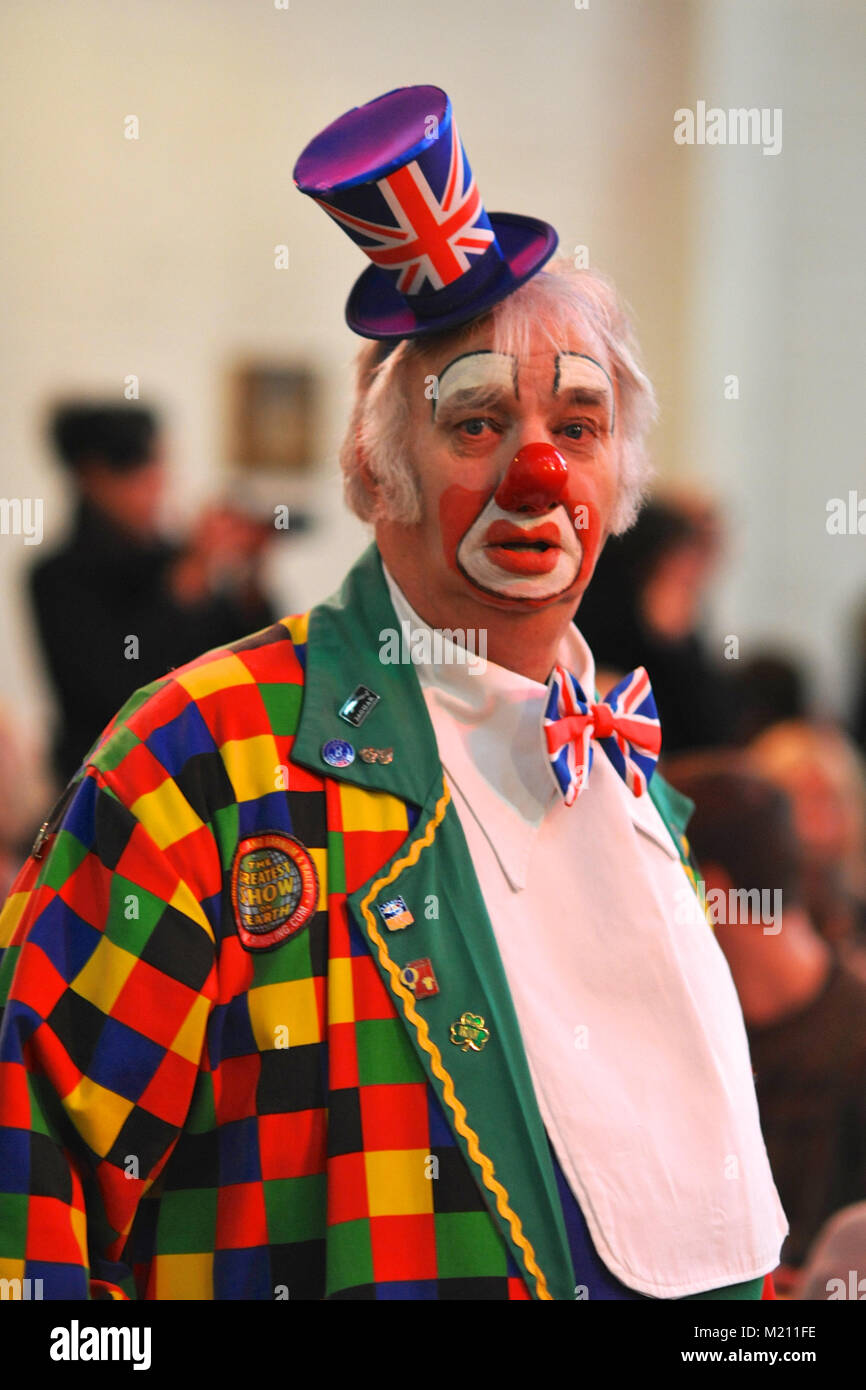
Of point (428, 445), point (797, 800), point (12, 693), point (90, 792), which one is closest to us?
point (90, 792)

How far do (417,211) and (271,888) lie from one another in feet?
2.47

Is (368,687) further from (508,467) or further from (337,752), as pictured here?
(508,467)

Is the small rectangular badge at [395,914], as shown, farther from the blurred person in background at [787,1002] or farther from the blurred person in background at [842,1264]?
the blurred person in background at [787,1002]

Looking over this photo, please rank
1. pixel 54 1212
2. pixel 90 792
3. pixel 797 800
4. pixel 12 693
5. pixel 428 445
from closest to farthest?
1. pixel 54 1212
2. pixel 90 792
3. pixel 428 445
4. pixel 797 800
5. pixel 12 693

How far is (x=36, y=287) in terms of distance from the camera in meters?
6.93

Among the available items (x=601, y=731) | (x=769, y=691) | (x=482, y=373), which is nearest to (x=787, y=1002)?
(x=601, y=731)

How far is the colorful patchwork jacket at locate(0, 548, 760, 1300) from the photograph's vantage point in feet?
5.44

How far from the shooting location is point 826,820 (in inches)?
171

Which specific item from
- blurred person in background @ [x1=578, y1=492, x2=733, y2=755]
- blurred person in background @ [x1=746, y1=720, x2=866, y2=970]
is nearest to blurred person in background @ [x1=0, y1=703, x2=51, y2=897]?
blurred person in background @ [x1=578, y1=492, x2=733, y2=755]

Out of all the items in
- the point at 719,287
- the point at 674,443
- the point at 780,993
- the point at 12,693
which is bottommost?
the point at 780,993

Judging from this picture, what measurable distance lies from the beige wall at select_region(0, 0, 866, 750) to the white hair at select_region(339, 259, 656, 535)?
4.70 m

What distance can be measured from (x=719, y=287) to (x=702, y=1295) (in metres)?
7.32

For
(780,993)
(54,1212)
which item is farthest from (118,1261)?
(780,993)

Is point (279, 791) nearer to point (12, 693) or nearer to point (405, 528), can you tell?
point (405, 528)
